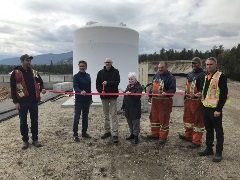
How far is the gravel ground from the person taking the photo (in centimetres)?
400

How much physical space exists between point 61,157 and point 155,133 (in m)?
2.20

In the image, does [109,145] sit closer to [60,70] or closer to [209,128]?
[209,128]

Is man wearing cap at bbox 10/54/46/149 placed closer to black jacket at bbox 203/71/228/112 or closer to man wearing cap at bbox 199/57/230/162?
man wearing cap at bbox 199/57/230/162

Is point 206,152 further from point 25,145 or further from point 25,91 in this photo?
point 25,91

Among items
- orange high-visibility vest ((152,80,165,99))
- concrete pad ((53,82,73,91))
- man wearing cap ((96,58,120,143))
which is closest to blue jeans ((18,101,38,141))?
man wearing cap ((96,58,120,143))

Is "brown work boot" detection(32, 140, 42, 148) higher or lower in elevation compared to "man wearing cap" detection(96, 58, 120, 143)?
lower

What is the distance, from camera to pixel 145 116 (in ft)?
28.3

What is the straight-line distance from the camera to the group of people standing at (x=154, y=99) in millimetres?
4605

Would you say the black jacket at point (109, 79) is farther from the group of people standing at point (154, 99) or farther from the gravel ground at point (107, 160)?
the gravel ground at point (107, 160)

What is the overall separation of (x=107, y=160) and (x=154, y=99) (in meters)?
1.71

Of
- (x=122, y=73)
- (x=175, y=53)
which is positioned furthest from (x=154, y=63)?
(x=122, y=73)

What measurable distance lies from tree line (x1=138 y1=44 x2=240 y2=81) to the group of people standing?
114 ft

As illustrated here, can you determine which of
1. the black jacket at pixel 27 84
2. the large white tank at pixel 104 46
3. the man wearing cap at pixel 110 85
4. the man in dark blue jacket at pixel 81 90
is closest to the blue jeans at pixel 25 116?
the black jacket at pixel 27 84

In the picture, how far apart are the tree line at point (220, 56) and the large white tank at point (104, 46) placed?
30.7m
